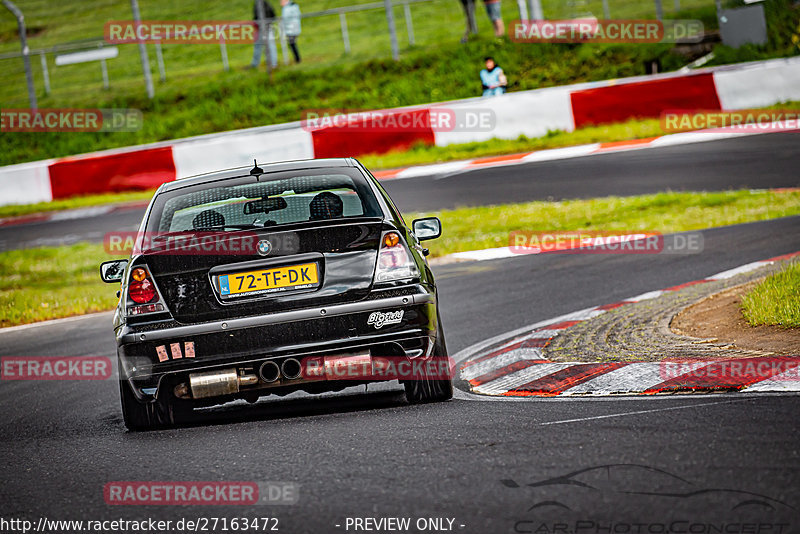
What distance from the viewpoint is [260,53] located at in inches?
1084

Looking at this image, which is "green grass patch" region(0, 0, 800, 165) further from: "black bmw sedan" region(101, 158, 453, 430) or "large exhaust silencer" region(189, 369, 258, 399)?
"large exhaust silencer" region(189, 369, 258, 399)

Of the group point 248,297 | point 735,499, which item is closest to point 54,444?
point 248,297

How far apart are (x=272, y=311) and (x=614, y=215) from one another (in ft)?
29.3

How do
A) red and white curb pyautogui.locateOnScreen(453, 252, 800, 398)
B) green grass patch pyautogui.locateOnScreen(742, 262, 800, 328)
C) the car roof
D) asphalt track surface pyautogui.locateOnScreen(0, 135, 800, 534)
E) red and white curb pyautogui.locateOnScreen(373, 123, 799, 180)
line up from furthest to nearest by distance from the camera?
red and white curb pyautogui.locateOnScreen(373, 123, 799, 180) < green grass patch pyautogui.locateOnScreen(742, 262, 800, 328) < the car roof < red and white curb pyautogui.locateOnScreen(453, 252, 800, 398) < asphalt track surface pyautogui.locateOnScreen(0, 135, 800, 534)

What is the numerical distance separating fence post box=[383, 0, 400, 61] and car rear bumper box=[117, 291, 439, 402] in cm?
1844

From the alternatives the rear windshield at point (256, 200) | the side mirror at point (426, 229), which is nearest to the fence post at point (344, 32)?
the side mirror at point (426, 229)

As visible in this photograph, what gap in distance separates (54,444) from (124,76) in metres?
23.5

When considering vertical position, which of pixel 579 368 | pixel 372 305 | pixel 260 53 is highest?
pixel 260 53

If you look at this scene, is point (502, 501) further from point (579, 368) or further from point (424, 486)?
point (579, 368)

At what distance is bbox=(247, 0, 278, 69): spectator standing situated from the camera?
24.3m

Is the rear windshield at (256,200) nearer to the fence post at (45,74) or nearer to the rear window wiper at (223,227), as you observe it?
the rear window wiper at (223,227)

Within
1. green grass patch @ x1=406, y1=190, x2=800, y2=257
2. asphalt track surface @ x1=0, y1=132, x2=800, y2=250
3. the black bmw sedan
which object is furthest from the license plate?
asphalt track surface @ x1=0, y1=132, x2=800, y2=250

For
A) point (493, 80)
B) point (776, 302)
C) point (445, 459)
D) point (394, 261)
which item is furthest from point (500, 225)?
point (445, 459)

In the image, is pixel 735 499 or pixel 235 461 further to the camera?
pixel 235 461
